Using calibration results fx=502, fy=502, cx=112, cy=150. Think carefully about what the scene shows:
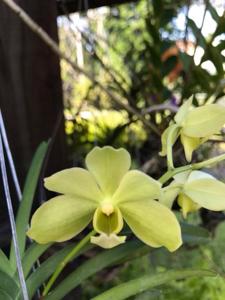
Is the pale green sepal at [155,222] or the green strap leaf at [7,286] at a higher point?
the pale green sepal at [155,222]

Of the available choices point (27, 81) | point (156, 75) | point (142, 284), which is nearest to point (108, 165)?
point (142, 284)

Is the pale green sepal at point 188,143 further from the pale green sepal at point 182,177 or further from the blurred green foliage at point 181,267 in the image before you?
the blurred green foliage at point 181,267

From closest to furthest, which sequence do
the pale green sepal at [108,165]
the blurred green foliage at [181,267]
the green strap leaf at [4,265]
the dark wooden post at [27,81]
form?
the pale green sepal at [108,165]
the green strap leaf at [4,265]
the dark wooden post at [27,81]
the blurred green foliage at [181,267]

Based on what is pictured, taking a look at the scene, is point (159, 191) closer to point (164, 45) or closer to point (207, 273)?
point (207, 273)

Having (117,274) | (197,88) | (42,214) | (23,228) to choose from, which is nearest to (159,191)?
(42,214)

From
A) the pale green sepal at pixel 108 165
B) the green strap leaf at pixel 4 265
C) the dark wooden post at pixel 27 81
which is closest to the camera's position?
the pale green sepal at pixel 108 165

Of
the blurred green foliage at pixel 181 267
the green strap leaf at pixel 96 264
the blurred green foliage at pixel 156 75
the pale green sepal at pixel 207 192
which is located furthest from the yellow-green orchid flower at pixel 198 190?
the blurred green foliage at pixel 181 267
